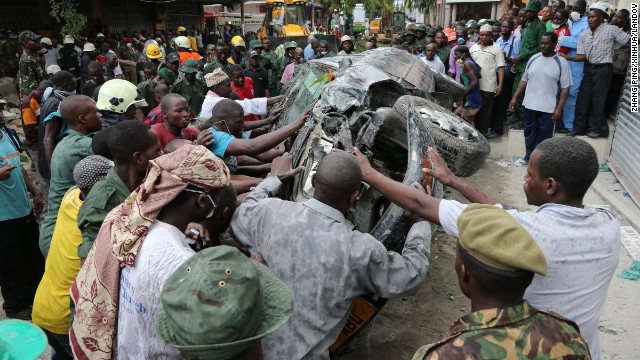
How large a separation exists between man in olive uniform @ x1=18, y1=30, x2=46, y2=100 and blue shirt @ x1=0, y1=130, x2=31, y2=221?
13.7ft

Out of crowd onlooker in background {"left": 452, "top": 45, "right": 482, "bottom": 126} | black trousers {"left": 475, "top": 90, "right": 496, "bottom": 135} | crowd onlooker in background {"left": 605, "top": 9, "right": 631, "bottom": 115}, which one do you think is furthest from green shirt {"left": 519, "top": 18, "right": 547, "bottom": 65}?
crowd onlooker in background {"left": 605, "top": 9, "right": 631, "bottom": 115}

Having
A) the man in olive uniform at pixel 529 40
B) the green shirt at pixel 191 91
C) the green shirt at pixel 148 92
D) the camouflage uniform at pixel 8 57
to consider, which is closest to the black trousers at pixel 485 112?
the man in olive uniform at pixel 529 40

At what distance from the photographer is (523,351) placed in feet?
4.70

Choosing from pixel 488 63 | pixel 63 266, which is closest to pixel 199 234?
pixel 63 266

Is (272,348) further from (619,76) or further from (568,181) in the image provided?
(619,76)

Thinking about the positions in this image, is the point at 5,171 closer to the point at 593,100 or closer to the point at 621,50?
the point at 593,100

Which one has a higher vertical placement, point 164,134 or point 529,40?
point 529,40

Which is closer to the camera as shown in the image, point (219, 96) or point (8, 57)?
point (219, 96)

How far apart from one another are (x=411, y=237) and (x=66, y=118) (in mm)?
2602

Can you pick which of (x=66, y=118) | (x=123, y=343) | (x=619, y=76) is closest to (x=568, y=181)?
(x=123, y=343)

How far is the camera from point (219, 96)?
17.4ft

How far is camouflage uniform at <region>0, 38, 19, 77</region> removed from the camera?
10.3 m

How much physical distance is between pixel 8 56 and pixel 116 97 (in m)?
8.68

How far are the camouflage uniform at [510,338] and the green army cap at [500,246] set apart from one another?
0.16 m
